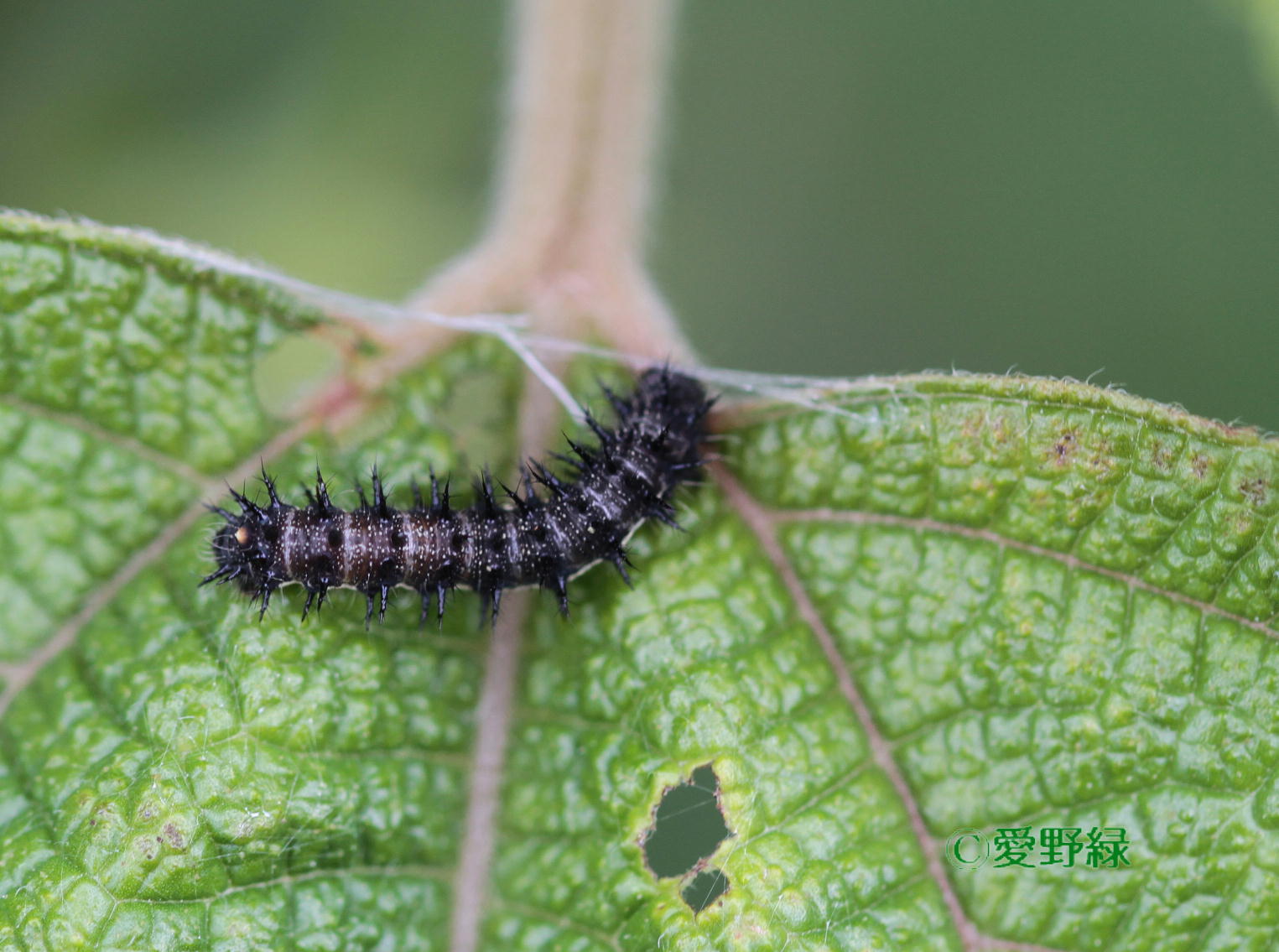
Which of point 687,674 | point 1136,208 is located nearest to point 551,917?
point 687,674

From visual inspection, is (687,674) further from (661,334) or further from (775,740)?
(661,334)

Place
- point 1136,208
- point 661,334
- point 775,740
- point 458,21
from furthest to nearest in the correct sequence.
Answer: point 458,21
point 1136,208
point 661,334
point 775,740


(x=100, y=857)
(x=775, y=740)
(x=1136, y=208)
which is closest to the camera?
(x=100, y=857)

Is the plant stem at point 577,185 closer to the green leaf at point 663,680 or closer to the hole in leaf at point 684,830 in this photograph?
the green leaf at point 663,680

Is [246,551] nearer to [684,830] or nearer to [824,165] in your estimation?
[684,830]

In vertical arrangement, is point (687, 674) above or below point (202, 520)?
below
